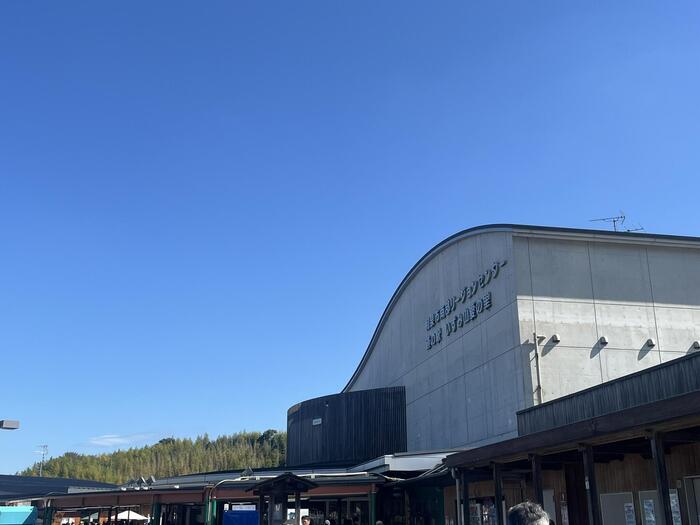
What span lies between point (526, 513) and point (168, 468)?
90794mm

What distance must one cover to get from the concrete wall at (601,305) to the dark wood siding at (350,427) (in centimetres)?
1493

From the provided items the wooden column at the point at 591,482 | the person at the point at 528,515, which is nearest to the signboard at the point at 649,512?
the wooden column at the point at 591,482

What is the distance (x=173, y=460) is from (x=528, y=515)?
9180 centimetres

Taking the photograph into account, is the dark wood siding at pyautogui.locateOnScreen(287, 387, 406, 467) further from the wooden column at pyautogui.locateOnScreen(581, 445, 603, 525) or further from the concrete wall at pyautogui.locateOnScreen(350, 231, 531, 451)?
the wooden column at pyautogui.locateOnScreen(581, 445, 603, 525)

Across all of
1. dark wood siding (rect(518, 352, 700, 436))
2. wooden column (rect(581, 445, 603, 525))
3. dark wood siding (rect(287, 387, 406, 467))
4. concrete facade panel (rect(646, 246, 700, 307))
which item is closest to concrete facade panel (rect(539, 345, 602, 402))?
concrete facade panel (rect(646, 246, 700, 307))

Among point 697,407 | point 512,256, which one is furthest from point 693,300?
point 697,407

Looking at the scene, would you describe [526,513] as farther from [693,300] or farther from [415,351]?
[415,351]

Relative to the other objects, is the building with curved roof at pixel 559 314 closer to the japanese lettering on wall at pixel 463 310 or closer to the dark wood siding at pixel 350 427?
the japanese lettering on wall at pixel 463 310

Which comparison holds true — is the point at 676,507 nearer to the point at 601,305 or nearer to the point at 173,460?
the point at 601,305

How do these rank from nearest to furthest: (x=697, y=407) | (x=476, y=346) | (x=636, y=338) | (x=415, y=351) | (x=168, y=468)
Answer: (x=697, y=407), (x=636, y=338), (x=476, y=346), (x=415, y=351), (x=168, y=468)

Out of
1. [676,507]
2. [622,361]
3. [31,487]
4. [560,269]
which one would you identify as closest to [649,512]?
[676,507]

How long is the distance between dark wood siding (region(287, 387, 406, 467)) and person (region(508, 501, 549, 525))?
34896 mm

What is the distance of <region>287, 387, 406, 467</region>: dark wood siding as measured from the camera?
1537 inches

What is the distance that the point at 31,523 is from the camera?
A: 29.8m
